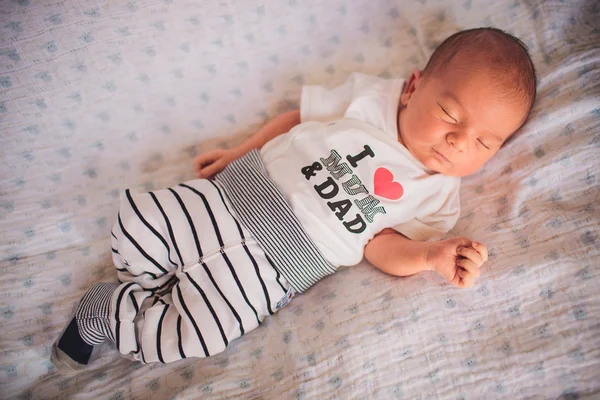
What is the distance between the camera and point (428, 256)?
1.02 metres

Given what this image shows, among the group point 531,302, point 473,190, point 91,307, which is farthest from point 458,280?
point 91,307


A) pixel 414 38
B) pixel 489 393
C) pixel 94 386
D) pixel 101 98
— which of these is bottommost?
pixel 489 393

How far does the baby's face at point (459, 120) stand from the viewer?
1043 millimetres

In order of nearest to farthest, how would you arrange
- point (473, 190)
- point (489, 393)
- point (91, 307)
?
point (489, 393) → point (91, 307) → point (473, 190)

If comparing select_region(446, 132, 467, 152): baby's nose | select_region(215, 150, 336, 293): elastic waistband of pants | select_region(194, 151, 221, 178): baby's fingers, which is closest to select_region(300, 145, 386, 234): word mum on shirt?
select_region(215, 150, 336, 293): elastic waistband of pants

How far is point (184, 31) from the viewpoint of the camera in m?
1.29

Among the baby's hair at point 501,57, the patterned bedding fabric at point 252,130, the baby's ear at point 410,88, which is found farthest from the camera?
the baby's ear at point 410,88

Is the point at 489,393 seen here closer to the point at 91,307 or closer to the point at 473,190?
the point at 473,190

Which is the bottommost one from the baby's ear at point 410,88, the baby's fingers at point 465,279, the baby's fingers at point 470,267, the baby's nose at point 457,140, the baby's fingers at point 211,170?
the baby's fingers at point 465,279

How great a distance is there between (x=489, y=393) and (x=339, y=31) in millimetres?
1255

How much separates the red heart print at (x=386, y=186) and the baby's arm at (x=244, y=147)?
376 mm

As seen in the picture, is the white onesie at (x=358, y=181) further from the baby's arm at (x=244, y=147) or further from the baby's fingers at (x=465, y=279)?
the baby's fingers at (x=465, y=279)

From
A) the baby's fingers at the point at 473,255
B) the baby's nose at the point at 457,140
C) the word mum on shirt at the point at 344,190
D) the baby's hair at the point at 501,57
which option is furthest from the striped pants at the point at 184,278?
the baby's hair at the point at 501,57

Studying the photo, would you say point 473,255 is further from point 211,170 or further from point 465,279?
point 211,170
